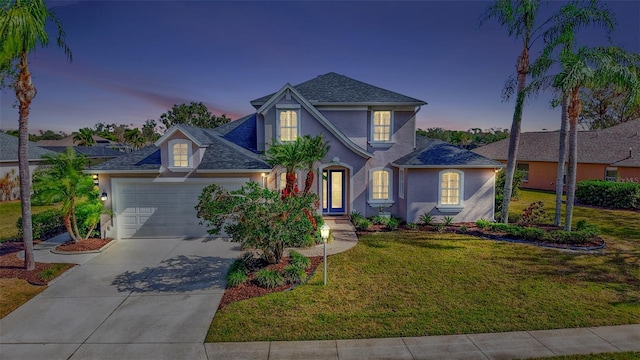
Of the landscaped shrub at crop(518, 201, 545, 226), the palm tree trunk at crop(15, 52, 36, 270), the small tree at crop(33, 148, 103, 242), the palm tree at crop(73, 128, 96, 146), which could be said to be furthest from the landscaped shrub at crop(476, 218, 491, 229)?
the palm tree at crop(73, 128, 96, 146)

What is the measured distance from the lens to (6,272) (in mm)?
9922

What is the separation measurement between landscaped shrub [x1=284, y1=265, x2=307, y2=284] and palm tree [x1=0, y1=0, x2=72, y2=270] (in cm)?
803

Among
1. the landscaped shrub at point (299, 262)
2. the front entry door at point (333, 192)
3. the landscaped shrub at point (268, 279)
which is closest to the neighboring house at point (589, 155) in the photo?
the front entry door at point (333, 192)

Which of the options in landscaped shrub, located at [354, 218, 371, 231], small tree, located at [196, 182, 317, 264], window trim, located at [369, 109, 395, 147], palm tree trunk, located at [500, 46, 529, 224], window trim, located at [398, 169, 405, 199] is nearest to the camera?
small tree, located at [196, 182, 317, 264]

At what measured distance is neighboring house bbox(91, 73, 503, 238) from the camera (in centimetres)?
1371

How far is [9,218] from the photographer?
60.5ft

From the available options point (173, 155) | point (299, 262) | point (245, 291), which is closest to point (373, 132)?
point (299, 262)

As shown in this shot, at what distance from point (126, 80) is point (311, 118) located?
1331 centimetres

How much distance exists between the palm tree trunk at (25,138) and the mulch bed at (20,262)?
307mm

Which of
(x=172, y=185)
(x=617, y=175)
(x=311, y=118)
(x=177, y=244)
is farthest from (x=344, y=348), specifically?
(x=617, y=175)

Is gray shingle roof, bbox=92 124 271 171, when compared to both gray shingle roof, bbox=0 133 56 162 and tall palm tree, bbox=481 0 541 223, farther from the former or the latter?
gray shingle roof, bbox=0 133 56 162

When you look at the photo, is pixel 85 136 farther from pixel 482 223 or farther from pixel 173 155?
pixel 482 223

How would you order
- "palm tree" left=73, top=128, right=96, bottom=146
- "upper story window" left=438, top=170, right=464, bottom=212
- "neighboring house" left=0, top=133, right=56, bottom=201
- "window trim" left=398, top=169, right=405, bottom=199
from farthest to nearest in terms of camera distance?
1. "palm tree" left=73, top=128, right=96, bottom=146
2. "neighboring house" left=0, top=133, right=56, bottom=201
3. "window trim" left=398, top=169, right=405, bottom=199
4. "upper story window" left=438, top=170, right=464, bottom=212

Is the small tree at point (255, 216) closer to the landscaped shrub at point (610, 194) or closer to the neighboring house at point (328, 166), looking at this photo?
the neighboring house at point (328, 166)
